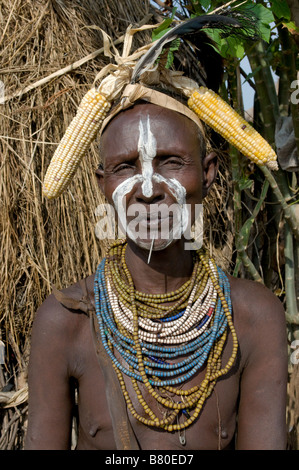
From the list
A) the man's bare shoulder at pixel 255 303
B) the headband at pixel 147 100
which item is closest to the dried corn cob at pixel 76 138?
the headband at pixel 147 100

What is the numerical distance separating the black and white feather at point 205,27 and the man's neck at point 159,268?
2.28 feet

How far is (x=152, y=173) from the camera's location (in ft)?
6.76

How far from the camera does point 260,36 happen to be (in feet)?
7.37

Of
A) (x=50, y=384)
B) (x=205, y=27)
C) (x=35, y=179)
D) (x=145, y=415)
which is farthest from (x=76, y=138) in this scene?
(x=35, y=179)

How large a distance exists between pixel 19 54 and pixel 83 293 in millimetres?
1831

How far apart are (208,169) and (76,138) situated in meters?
0.57

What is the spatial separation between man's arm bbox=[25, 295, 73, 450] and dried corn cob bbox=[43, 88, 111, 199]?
1.74 feet

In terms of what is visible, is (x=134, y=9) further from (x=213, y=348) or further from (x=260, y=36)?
(x=213, y=348)

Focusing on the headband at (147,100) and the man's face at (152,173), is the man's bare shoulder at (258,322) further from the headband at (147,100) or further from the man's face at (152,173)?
the headband at (147,100)

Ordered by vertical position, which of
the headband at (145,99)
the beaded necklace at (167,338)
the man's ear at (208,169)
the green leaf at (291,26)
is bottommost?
the beaded necklace at (167,338)

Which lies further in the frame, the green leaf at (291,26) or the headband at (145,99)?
the green leaf at (291,26)

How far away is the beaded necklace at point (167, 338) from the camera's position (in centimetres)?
213

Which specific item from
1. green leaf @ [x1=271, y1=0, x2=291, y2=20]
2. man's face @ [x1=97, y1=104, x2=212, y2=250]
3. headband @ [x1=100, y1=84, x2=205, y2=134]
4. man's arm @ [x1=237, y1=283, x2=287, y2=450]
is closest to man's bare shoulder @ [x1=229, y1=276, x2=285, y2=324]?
man's arm @ [x1=237, y1=283, x2=287, y2=450]

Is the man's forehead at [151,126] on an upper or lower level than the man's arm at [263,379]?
upper
